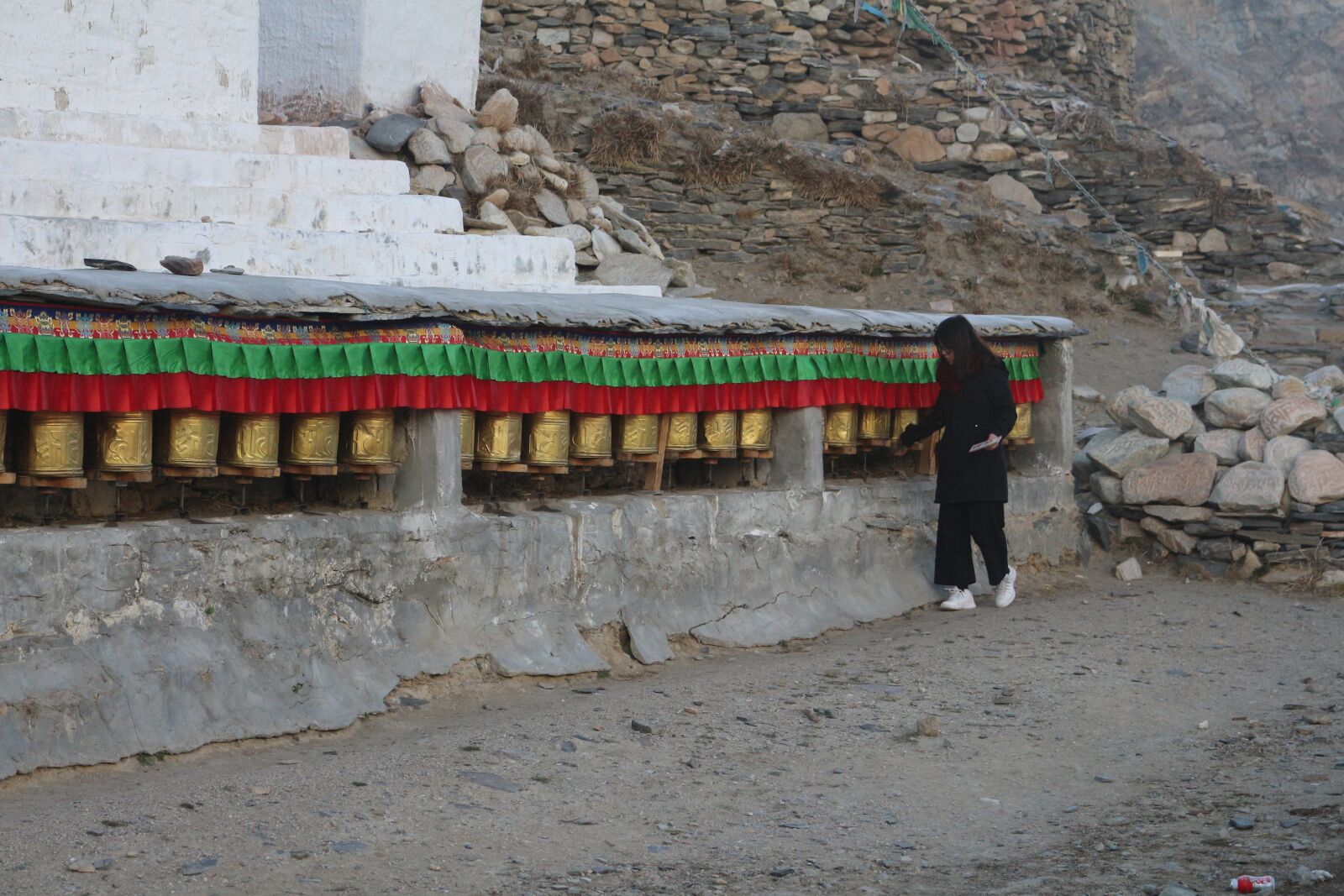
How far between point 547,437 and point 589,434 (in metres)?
0.25

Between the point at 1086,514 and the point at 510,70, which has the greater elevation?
the point at 510,70

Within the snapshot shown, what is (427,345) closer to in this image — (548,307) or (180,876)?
(548,307)

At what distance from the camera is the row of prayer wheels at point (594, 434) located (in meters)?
6.18

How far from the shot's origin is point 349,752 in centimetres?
491

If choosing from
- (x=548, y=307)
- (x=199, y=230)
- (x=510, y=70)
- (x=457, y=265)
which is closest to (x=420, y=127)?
(x=457, y=265)

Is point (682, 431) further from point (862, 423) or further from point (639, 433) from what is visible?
point (862, 423)

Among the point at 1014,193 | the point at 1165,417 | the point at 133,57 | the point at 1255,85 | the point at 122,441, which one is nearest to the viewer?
the point at 122,441

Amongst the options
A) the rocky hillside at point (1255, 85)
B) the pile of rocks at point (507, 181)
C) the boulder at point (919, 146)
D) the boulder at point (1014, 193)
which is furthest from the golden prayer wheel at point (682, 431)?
the rocky hillside at point (1255, 85)

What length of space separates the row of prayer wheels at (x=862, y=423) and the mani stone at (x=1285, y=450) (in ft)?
6.52

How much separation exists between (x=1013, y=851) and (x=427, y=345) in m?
2.66

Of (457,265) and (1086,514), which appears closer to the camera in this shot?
(457,265)

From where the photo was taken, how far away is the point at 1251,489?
8.46 metres

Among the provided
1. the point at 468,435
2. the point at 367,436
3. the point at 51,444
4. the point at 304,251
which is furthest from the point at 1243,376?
the point at 51,444

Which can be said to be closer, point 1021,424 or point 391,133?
point 1021,424
